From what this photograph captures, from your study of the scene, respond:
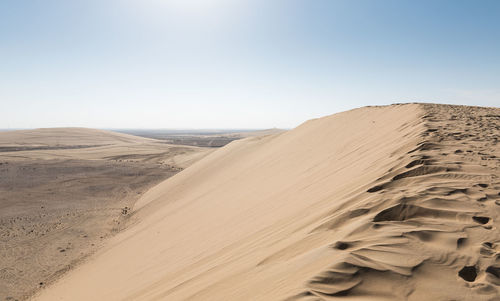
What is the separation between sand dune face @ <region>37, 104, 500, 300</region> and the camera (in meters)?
1.83

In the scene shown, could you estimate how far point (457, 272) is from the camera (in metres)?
1.85

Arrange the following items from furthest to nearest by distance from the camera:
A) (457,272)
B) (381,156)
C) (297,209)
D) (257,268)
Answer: (381,156) → (297,209) → (257,268) → (457,272)

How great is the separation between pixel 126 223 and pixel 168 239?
4.78m

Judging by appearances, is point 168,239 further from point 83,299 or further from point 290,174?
point 290,174

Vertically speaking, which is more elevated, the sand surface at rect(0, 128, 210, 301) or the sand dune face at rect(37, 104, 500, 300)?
the sand dune face at rect(37, 104, 500, 300)

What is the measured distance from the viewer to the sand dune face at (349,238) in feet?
5.99

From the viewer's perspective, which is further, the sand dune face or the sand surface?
the sand surface

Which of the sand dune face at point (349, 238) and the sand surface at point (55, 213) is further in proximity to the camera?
the sand surface at point (55, 213)

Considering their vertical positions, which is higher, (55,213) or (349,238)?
(349,238)

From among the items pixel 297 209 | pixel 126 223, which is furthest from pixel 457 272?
pixel 126 223

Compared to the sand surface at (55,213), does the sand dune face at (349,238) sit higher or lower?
higher

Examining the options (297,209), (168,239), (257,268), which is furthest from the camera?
(168,239)

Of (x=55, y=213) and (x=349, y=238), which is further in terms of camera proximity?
(x=55, y=213)

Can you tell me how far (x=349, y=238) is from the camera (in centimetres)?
227
